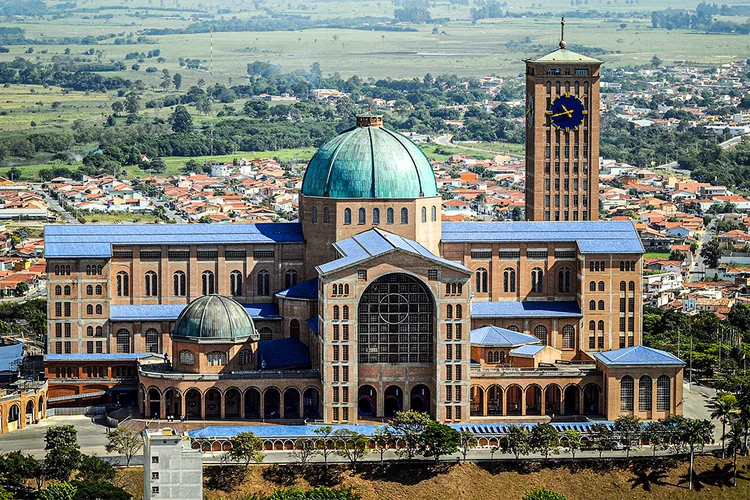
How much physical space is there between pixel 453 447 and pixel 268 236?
87.1 ft

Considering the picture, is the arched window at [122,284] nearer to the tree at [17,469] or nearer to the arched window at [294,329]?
the arched window at [294,329]

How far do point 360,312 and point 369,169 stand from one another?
13.1m

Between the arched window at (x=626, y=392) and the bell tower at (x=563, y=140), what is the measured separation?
25640 millimetres

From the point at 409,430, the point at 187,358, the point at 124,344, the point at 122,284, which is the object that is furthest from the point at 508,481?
the point at 122,284

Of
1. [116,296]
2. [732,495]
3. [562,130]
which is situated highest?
[562,130]

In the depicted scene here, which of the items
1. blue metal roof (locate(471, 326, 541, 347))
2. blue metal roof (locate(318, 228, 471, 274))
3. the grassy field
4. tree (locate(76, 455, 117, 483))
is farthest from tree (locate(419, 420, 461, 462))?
tree (locate(76, 455, 117, 483))

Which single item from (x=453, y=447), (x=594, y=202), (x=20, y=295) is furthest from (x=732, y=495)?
(x=20, y=295)

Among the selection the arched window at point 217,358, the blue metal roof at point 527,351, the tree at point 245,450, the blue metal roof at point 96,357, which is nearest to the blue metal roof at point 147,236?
the blue metal roof at point 96,357

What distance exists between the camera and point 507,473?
117125 mm

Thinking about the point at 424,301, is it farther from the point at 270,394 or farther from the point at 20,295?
the point at 20,295

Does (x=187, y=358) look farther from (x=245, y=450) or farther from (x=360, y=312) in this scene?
(x=360, y=312)

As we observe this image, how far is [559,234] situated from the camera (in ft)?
448

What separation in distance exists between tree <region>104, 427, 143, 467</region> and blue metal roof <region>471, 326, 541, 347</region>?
84.6 feet

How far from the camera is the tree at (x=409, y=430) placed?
4614 inches
